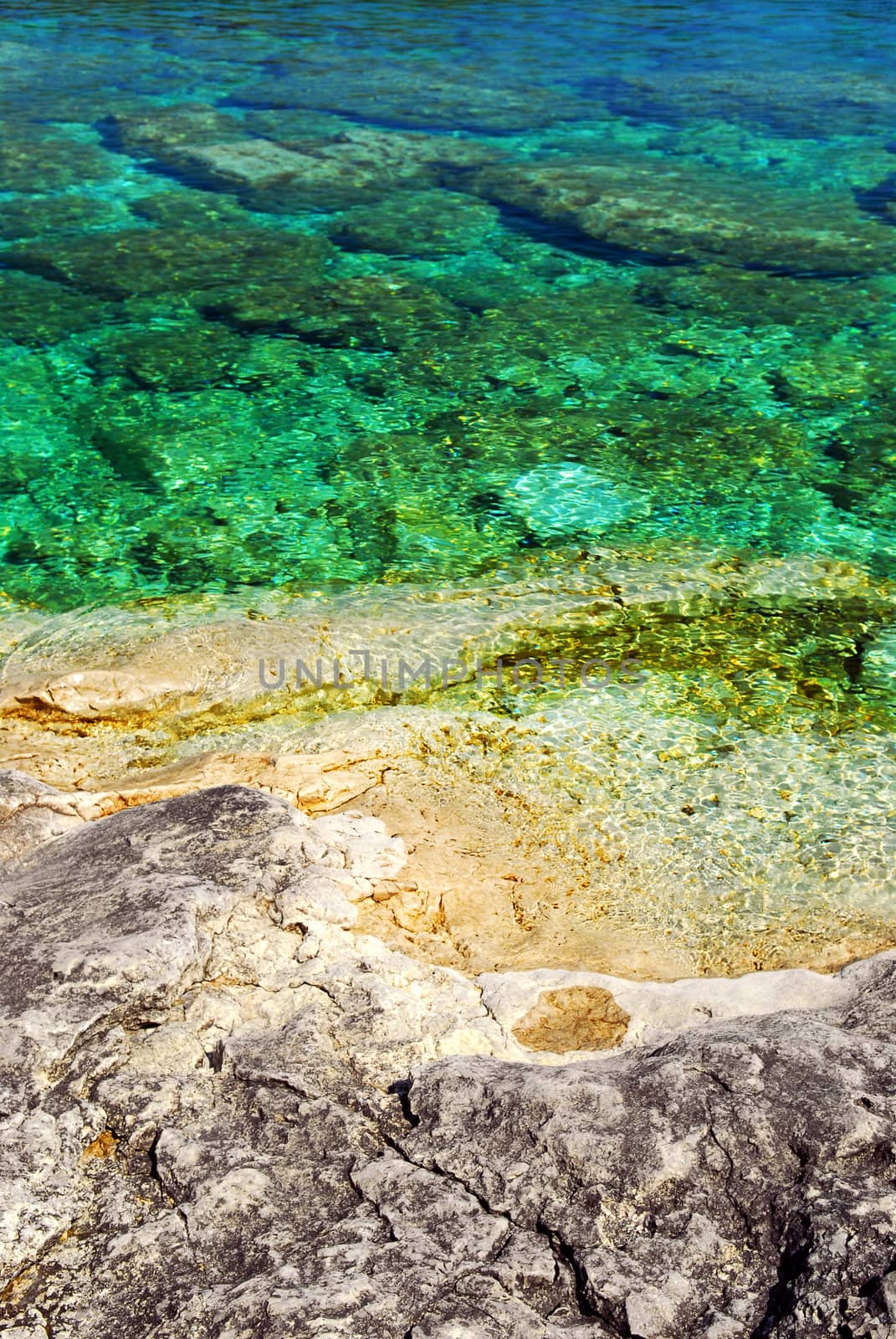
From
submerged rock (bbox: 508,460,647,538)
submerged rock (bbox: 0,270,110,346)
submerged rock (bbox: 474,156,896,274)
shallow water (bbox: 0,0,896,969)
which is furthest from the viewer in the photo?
submerged rock (bbox: 474,156,896,274)

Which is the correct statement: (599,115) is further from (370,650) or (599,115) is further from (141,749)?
(141,749)

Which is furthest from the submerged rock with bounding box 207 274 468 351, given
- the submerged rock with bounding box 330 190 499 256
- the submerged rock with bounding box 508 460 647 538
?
the submerged rock with bounding box 508 460 647 538

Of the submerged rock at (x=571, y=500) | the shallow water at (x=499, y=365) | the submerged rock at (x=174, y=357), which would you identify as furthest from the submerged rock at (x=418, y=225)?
the submerged rock at (x=571, y=500)

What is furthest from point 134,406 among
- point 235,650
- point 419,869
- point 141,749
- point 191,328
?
point 419,869

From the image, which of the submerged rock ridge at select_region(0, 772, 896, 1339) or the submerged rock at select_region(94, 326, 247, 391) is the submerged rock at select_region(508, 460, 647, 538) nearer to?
the submerged rock at select_region(94, 326, 247, 391)

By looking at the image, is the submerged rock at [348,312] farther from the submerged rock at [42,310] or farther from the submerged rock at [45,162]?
the submerged rock at [45,162]

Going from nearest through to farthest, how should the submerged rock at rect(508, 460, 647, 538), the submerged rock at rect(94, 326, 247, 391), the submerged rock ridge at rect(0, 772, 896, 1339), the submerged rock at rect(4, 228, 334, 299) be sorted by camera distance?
the submerged rock ridge at rect(0, 772, 896, 1339) → the submerged rock at rect(508, 460, 647, 538) → the submerged rock at rect(94, 326, 247, 391) → the submerged rock at rect(4, 228, 334, 299)
